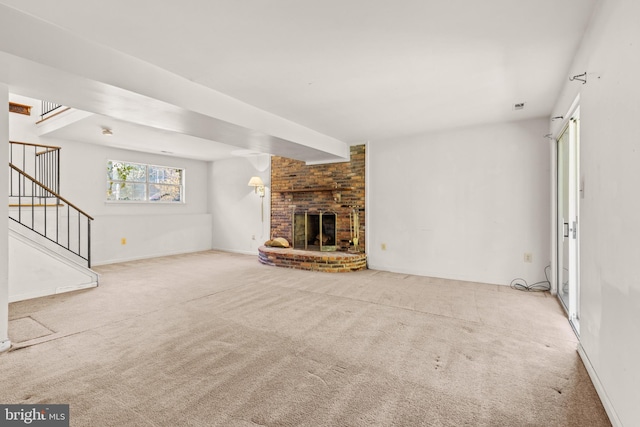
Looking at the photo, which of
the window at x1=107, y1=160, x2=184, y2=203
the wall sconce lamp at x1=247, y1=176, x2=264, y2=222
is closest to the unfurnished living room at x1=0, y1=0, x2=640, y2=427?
the window at x1=107, y1=160, x2=184, y2=203

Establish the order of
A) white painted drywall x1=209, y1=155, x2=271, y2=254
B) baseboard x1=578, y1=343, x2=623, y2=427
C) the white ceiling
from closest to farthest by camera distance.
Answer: baseboard x1=578, y1=343, x2=623, y2=427, the white ceiling, white painted drywall x1=209, y1=155, x2=271, y2=254

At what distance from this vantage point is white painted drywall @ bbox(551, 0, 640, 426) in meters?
1.37

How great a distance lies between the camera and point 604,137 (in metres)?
1.77

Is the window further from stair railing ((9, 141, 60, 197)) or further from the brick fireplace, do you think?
the brick fireplace

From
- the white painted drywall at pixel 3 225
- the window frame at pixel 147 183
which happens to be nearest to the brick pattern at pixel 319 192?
the window frame at pixel 147 183

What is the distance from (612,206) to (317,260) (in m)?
4.19

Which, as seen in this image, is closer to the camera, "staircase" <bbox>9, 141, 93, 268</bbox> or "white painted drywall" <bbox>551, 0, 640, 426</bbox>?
"white painted drywall" <bbox>551, 0, 640, 426</bbox>

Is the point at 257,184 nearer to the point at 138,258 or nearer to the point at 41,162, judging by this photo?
the point at 138,258

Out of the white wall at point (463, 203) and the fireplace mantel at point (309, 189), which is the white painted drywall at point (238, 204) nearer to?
the fireplace mantel at point (309, 189)

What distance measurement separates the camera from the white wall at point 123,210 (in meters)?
5.75

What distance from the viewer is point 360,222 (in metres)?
5.72

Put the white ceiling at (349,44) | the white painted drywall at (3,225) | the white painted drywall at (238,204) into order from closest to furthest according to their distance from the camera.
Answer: the white ceiling at (349,44) → the white painted drywall at (3,225) → the white painted drywall at (238,204)

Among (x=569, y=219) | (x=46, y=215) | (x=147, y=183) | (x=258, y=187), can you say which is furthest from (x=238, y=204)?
(x=569, y=219)

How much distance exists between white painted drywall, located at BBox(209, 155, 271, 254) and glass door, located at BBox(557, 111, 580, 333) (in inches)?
207
